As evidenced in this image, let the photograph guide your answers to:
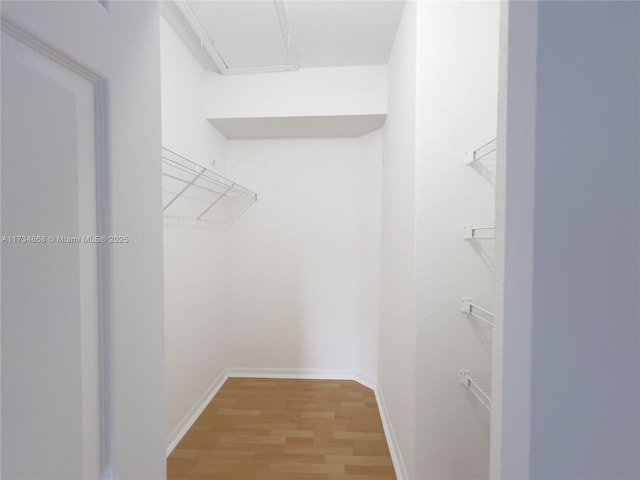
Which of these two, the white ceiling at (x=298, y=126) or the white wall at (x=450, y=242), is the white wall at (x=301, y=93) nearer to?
the white ceiling at (x=298, y=126)

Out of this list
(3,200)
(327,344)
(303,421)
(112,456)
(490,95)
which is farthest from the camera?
(327,344)

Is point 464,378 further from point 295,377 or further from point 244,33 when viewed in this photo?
point 244,33

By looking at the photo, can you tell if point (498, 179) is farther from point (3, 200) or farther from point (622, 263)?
point (3, 200)

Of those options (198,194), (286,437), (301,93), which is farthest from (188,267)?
(301,93)

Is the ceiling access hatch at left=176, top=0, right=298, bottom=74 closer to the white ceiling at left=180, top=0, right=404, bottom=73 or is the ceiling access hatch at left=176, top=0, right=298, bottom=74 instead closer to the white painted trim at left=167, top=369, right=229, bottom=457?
the white ceiling at left=180, top=0, right=404, bottom=73

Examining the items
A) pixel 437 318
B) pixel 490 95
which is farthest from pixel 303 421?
pixel 490 95

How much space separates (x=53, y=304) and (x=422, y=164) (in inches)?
50.2

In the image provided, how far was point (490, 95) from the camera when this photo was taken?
120 centimetres

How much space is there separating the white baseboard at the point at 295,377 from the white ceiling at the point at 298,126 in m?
2.13

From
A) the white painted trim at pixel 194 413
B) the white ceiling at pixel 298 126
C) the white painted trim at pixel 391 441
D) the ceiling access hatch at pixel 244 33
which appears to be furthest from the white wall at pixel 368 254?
the white painted trim at pixel 194 413

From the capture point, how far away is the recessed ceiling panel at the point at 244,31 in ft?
5.00

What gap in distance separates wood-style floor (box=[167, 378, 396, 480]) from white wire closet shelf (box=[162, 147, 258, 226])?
4.72 feet

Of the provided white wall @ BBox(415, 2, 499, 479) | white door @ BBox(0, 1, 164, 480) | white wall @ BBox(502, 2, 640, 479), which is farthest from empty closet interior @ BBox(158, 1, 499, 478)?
white door @ BBox(0, 1, 164, 480)

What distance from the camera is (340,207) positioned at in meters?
2.46
